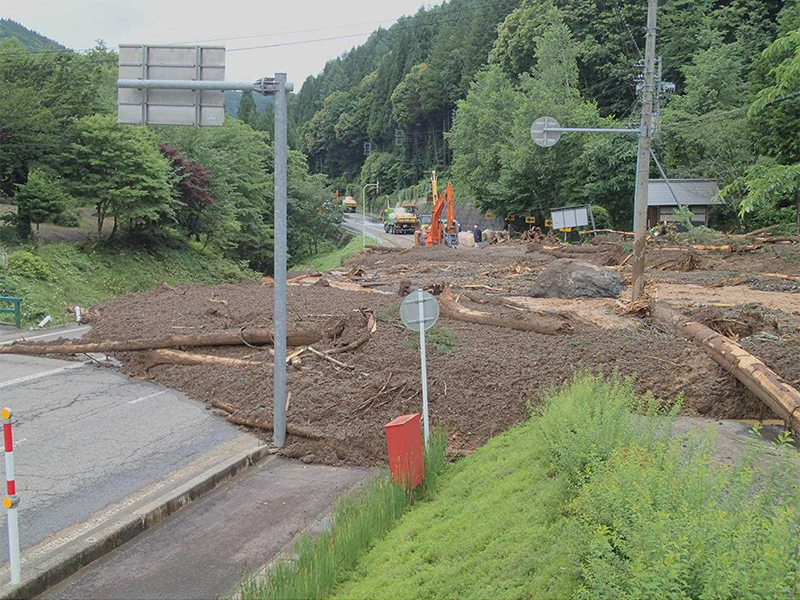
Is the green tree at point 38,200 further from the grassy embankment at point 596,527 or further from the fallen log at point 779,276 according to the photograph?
the grassy embankment at point 596,527

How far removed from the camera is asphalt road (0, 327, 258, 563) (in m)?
7.96

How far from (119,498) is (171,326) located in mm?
8044

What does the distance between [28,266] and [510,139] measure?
38.6 meters

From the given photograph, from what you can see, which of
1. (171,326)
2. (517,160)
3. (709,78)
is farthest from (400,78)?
(171,326)

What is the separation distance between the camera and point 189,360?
13.4m

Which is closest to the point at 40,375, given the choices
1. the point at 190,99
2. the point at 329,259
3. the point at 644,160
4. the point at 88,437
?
the point at 88,437

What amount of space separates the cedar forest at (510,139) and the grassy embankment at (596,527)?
13.0ft

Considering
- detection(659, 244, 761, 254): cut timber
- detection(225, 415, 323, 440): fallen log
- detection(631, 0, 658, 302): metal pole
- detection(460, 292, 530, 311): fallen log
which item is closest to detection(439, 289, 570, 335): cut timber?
detection(460, 292, 530, 311): fallen log

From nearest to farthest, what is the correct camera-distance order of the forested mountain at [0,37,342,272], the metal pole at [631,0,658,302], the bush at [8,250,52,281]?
the metal pole at [631,0,658,302], the bush at [8,250,52,281], the forested mountain at [0,37,342,272]

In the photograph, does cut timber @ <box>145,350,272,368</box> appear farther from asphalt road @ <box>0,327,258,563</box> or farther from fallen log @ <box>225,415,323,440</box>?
fallen log @ <box>225,415,323,440</box>

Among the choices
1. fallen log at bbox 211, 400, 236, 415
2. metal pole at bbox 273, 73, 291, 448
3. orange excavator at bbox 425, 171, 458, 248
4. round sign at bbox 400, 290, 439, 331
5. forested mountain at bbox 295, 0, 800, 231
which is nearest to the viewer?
round sign at bbox 400, 290, 439, 331

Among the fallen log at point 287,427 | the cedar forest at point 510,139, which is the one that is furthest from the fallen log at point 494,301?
the fallen log at point 287,427

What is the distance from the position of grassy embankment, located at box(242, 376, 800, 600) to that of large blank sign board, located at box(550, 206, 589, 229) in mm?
37255

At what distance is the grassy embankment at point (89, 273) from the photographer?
81.0 ft
